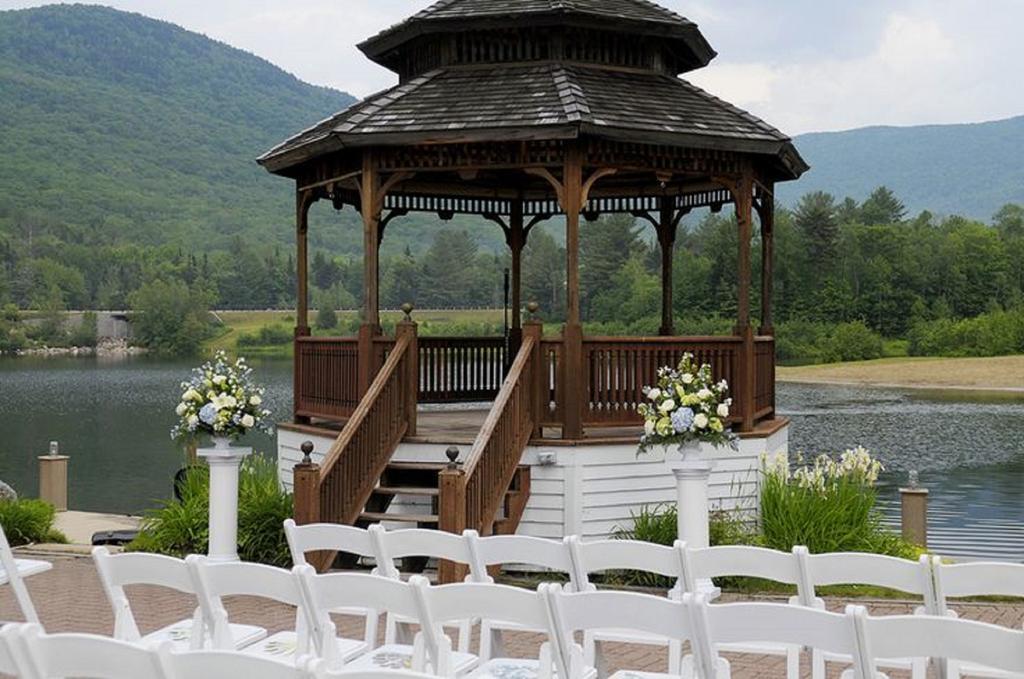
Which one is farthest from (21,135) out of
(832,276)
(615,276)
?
(832,276)

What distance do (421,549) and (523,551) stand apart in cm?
62

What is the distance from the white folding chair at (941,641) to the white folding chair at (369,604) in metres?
1.80

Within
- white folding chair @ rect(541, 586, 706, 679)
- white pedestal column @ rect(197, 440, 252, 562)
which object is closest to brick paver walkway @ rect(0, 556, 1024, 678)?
white pedestal column @ rect(197, 440, 252, 562)

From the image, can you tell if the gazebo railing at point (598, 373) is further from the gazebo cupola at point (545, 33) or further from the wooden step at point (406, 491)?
the gazebo cupola at point (545, 33)

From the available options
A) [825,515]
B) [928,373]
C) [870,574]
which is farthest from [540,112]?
[928,373]

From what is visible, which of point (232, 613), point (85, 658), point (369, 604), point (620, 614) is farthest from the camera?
point (232, 613)

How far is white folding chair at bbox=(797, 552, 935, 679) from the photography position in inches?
247

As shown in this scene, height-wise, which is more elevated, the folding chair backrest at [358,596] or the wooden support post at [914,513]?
the folding chair backrest at [358,596]

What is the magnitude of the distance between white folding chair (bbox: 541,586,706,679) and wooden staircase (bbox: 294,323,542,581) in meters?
5.49

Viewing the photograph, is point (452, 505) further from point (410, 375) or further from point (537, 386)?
point (410, 375)

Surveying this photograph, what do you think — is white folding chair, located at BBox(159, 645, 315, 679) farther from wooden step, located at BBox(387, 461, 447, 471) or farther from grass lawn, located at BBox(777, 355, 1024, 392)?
grass lawn, located at BBox(777, 355, 1024, 392)

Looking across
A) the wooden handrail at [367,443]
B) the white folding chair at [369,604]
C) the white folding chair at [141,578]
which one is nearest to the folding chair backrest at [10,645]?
the white folding chair at [369,604]

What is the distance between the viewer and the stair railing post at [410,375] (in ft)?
42.3

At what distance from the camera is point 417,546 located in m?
7.15
